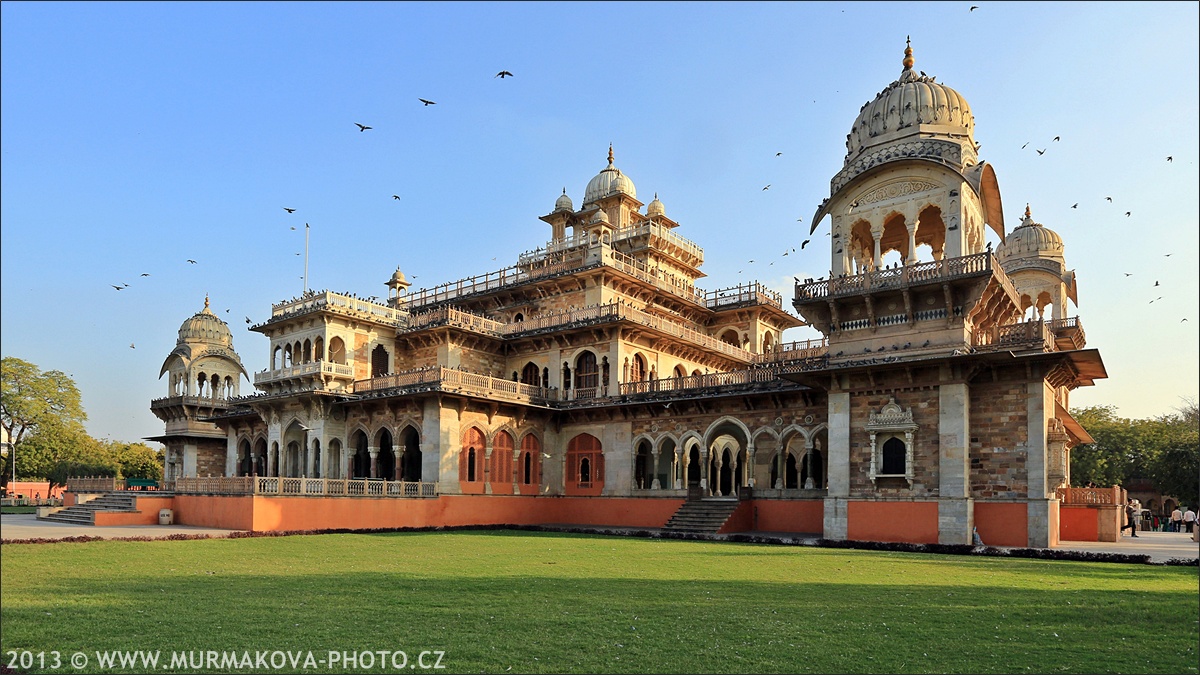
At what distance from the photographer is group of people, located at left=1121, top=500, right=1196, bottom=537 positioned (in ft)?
110

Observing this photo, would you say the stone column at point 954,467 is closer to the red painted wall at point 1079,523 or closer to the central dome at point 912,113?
the red painted wall at point 1079,523

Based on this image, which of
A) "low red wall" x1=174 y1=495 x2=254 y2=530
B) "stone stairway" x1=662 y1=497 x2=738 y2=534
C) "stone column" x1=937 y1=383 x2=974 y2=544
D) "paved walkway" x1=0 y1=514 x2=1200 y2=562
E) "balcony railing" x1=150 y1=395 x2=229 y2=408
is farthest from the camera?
"balcony railing" x1=150 y1=395 x2=229 y2=408

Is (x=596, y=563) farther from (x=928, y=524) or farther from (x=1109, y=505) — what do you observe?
(x=1109, y=505)

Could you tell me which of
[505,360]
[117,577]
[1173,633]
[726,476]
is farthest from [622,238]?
[1173,633]

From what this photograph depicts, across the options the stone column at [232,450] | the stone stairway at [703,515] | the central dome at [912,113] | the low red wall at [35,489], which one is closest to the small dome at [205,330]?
the stone column at [232,450]

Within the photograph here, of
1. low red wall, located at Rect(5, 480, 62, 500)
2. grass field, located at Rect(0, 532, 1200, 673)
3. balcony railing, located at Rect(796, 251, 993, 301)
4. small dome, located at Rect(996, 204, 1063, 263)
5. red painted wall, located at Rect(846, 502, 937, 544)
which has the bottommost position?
low red wall, located at Rect(5, 480, 62, 500)

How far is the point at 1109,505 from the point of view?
27141 mm

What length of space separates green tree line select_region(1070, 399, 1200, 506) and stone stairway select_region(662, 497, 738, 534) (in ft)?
98.1

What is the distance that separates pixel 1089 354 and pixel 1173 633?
618 inches

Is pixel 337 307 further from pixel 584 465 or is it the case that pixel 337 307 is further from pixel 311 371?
pixel 584 465

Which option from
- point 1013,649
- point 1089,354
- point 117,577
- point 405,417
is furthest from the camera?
point 405,417

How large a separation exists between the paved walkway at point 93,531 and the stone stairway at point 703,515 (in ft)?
45.4

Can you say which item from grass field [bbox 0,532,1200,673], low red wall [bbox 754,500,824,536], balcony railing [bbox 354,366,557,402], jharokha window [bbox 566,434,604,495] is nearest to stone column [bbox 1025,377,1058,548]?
grass field [bbox 0,532,1200,673]

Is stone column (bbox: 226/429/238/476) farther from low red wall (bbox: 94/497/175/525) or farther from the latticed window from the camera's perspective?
the latticed window
